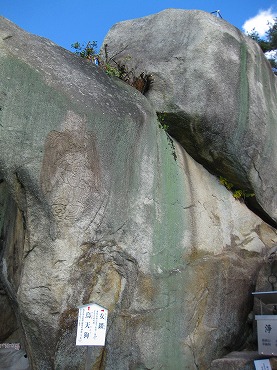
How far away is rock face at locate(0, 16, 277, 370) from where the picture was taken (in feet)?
15.6

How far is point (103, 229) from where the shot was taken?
16.7 feet

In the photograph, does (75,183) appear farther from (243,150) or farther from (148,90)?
(243,150)

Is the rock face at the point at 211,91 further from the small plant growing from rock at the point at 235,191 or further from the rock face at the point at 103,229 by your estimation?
the rock face at the point at 103,229

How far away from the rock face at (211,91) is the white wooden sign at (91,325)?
301cm

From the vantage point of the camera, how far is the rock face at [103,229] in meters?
4.76

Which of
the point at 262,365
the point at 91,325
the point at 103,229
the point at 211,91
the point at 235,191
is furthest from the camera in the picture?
the point at 235,191

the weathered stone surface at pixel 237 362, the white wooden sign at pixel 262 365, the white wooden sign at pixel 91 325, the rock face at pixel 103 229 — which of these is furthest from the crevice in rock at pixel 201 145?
the white wooden sign at pixel 91 325

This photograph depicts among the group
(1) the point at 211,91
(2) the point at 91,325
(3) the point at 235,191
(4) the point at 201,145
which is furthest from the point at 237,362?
(1) the point at 211,91

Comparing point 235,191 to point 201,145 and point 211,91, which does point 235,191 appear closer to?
point 201,145

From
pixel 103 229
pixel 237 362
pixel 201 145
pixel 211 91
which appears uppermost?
pixel 211 91

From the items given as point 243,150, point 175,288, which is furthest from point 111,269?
point 243,150

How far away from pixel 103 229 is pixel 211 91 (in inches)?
108

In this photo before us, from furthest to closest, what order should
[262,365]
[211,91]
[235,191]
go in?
[235,191]
[211,91]
[262,365]

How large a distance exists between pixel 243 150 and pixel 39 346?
157 inches
